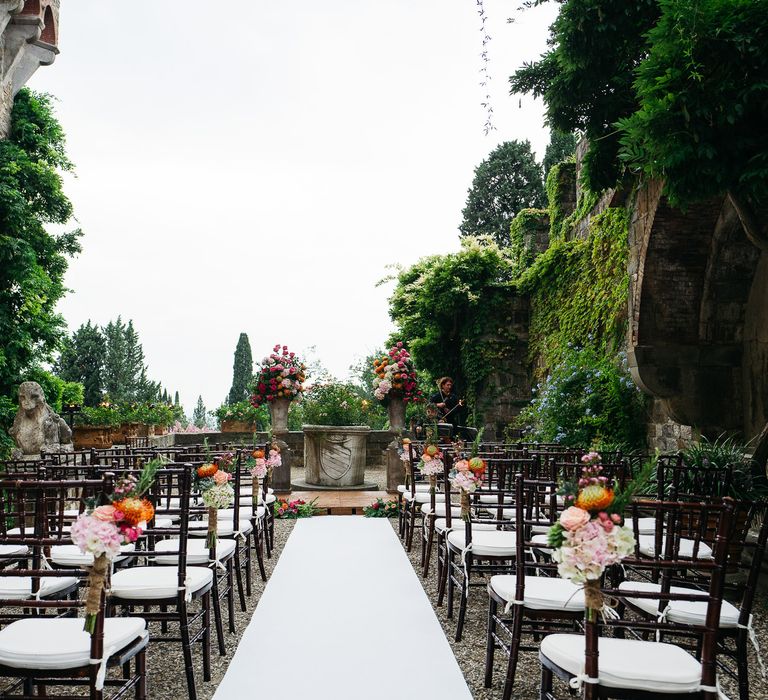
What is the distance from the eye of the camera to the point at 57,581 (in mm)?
2828

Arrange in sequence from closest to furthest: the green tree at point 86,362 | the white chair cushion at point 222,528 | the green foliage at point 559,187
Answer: the white chair cushion at point 222,528 < the green foliage at point 559,187 < the green tree at point 86,362

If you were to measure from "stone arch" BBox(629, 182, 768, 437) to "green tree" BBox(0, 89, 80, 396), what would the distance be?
30.2ft

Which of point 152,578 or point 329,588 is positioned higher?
point 152,578

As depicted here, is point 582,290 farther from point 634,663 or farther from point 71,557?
point 634,663

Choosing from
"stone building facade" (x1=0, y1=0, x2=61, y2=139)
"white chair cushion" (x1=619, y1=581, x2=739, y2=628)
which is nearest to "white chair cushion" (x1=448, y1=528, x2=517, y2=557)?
"white chair cushion" (x1=619, y1=581, x2=739, y2=628)

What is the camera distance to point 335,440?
9.10m

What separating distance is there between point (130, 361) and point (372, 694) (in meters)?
25.1

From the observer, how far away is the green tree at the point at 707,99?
3975 mm

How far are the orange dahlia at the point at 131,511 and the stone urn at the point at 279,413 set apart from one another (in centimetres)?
724

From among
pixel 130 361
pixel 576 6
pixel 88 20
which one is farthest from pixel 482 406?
pixel 130 361

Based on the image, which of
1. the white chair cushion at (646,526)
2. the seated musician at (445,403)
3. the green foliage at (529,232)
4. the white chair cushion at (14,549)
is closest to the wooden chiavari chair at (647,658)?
the white chair cushion at (646,526)

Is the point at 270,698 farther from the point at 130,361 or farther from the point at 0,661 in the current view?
the point at 130,361

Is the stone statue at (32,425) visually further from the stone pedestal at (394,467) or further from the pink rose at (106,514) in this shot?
the pink rose at (106,514)

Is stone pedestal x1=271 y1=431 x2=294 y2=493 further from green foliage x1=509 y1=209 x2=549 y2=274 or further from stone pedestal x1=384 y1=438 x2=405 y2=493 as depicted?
green foliage x1=509 y1=209 x2=549 y2=274
